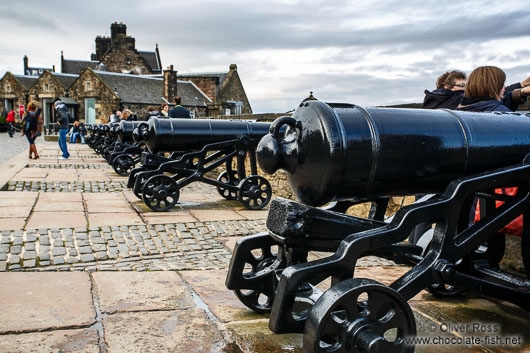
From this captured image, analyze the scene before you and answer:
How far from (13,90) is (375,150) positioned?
2200 inches

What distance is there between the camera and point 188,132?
7.16 metres

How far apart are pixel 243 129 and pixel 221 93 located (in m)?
43.7

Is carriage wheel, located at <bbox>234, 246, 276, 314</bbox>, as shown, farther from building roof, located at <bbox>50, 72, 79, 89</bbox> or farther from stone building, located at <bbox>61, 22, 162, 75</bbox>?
stone building, located at <bbox>61, 22, 162, 75</bbox>

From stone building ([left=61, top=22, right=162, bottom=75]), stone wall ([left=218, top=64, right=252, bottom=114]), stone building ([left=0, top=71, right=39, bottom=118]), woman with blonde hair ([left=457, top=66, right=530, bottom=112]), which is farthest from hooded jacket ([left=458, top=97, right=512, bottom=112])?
stone building ([left=61, top=22, right=162, bottom=75])

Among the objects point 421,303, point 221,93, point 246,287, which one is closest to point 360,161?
point 246,287

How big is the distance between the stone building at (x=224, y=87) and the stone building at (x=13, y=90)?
15.2m

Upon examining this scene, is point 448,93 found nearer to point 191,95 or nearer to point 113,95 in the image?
point 113,95

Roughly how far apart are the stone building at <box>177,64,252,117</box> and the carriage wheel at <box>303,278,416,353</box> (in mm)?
46299

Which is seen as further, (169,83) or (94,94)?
(169,83)

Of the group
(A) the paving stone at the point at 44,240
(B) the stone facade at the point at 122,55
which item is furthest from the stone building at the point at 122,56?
(A) the paving stone at the point at 44,240

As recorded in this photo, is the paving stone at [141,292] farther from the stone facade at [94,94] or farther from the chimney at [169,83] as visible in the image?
the chimney at [169,83]

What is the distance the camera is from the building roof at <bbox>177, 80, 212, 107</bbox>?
4628 cm

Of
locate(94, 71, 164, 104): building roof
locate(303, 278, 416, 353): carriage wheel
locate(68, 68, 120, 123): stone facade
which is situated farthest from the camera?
locate(94, 71, 164, 104): building roof

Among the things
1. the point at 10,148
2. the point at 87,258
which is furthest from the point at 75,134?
the point at 87,258
